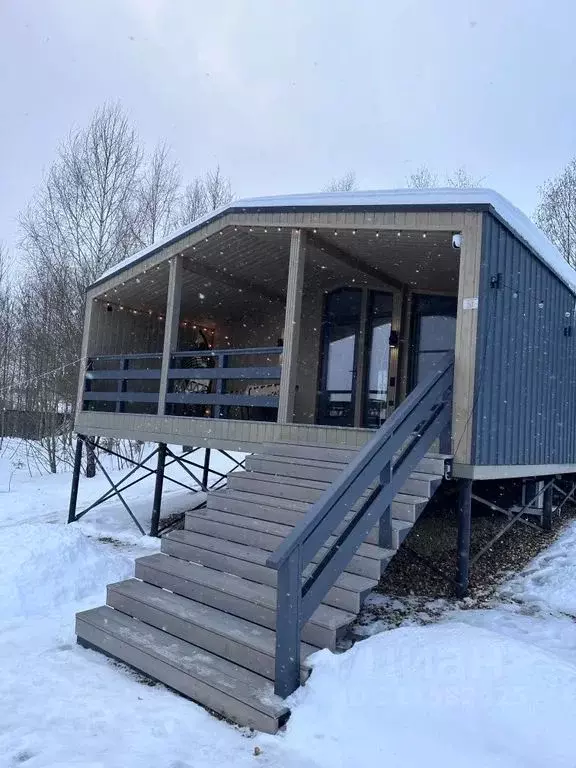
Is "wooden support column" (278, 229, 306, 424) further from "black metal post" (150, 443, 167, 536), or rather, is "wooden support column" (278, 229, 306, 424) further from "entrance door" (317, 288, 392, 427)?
"black metal post" (150, 443, 167, 536)

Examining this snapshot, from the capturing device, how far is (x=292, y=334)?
20.6 ft

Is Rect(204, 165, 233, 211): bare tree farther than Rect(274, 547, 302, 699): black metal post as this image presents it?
Yes

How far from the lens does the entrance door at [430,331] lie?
813 centimetres

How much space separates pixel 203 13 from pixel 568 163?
1647cm

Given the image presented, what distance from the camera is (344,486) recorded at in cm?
346

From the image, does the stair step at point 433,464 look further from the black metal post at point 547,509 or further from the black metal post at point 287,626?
the black metal post at point 547,509

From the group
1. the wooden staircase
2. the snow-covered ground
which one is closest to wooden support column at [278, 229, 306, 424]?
→ the wooden staircase

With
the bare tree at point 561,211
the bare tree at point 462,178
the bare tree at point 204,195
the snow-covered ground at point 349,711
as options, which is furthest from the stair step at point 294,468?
the bare tree at point 462,178

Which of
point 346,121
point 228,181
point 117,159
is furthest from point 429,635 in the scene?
point 346,121

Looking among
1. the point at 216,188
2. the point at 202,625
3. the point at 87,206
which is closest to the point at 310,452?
the point at 202,625

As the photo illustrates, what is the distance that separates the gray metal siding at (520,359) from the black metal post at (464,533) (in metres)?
0.35

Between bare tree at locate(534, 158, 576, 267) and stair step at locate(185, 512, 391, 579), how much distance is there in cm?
1794

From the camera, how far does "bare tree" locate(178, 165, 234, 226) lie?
2311cm

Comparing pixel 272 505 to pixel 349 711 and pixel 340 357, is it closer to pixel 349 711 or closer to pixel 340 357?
pixel 349 711
